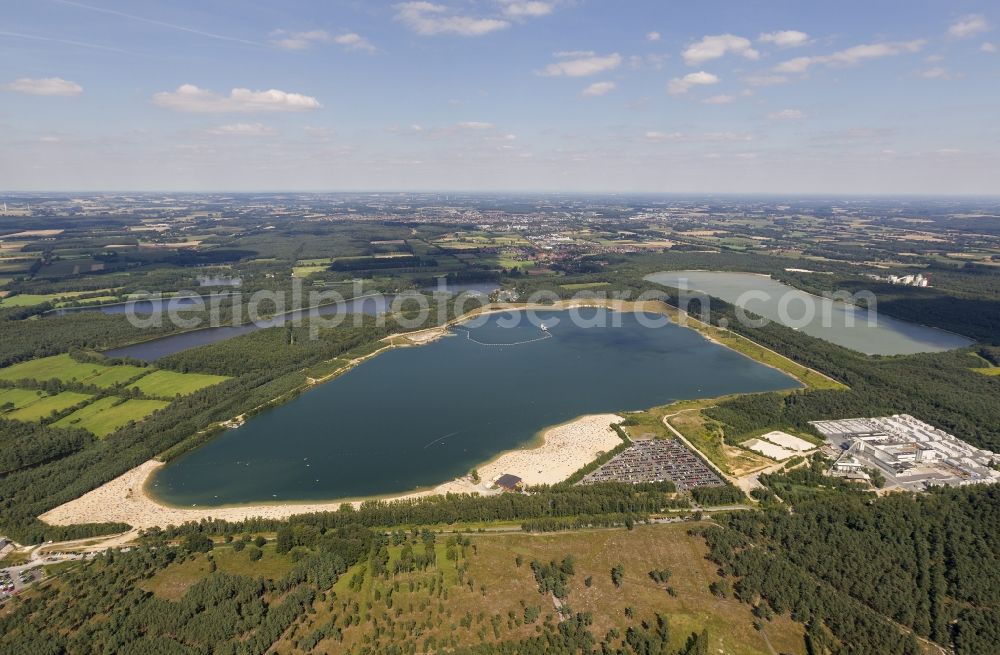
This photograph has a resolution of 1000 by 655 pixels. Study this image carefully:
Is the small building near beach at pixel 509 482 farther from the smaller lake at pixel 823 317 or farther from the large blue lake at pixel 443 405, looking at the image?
the smaller lake at pixel 823 317

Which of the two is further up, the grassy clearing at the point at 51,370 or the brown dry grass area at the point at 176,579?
the grassy clearing at the point at 51,370

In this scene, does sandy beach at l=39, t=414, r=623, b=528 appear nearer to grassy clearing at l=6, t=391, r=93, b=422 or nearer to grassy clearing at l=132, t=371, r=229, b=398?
grassy clearing at l=132, t=371, r=229, b=398

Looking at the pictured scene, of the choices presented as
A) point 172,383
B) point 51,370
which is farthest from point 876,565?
point 51,370

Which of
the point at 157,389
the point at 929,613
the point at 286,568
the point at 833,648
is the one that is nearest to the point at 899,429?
the point at 929,613

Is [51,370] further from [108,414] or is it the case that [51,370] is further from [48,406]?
[108,414]

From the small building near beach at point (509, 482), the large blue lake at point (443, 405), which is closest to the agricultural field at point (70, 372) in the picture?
the large blue lake at point (443, 405)

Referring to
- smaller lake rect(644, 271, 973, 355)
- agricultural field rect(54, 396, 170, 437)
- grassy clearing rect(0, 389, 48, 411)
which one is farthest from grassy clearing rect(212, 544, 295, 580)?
smaller lake rect(644, 271, 973, 355)

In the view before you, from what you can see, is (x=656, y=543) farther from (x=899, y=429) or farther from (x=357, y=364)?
(x=357, y=364)
